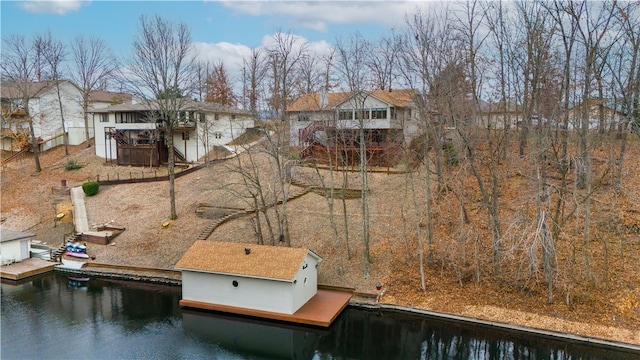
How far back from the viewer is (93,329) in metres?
18.1

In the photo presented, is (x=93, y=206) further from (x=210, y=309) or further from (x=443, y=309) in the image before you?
(x=443, y=309)

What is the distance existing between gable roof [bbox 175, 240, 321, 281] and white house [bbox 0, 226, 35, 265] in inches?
479

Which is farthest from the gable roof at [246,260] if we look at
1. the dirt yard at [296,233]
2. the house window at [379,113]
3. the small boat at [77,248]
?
the house window at [379,113]

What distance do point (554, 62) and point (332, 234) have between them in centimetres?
1354

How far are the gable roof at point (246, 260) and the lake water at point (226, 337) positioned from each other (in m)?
1.99

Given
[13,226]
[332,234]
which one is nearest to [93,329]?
[332,234]

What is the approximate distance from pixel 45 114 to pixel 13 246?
945 inches

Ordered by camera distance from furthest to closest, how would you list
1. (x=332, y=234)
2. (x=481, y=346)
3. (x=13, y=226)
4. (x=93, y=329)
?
1. (x=13, y=226)
2. (x=332, y=234)
3. (x=93, y=329)
4. (x=481, y=346)

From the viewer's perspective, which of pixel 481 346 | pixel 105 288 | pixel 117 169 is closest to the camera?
pixel 481 346

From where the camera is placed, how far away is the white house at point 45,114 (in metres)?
43.0

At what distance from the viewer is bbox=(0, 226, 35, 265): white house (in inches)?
995

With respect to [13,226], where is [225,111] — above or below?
above

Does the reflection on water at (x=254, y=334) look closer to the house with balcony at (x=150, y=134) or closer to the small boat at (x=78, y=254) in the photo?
the small boat at (x=78, y=254)

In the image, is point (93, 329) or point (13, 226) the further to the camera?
point (13, 226)
